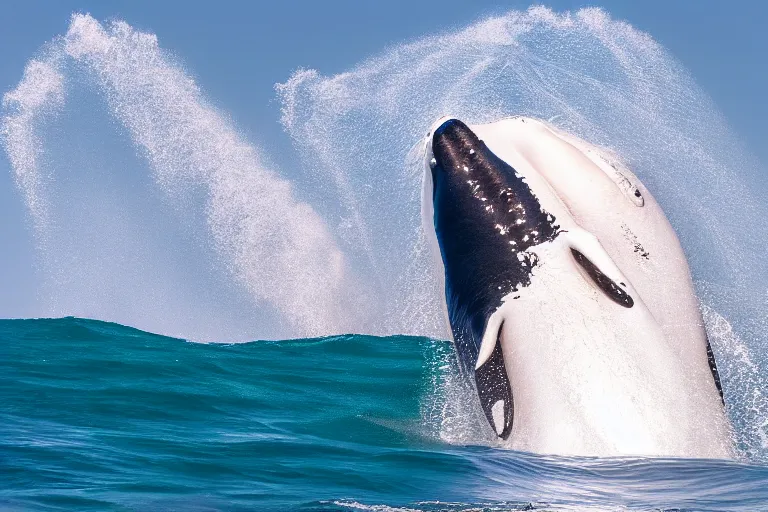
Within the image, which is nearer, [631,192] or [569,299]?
[569,299]

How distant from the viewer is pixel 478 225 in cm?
879

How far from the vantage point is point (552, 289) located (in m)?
8.46

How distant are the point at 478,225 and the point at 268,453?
3.84 metres

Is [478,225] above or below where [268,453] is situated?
above

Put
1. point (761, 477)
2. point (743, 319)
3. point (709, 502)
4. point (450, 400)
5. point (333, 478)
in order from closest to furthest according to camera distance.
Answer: point (709, 502)
point (761, 477)
point (333, 478)
point (450, 400)
point (743, 319)

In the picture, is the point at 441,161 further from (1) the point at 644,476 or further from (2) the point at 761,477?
(2) the point at 761,477

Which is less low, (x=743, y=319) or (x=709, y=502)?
(x=743, y=319)

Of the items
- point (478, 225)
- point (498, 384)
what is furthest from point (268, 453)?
point (478, 225)

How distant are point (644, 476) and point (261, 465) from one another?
410cm

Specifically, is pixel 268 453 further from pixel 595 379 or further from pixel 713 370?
pixel 713 370

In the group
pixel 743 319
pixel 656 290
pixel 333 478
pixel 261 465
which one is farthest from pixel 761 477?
pixel 743 319

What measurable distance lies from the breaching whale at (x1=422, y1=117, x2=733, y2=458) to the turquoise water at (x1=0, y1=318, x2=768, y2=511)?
358 millimetres

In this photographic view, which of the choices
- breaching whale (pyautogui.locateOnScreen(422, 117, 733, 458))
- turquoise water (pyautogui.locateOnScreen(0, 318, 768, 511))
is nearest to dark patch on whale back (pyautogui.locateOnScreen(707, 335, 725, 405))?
breaching whale (pyautogui.locateOnScreen(422, 117, 733, 458))

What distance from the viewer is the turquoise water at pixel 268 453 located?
24.7 ft
